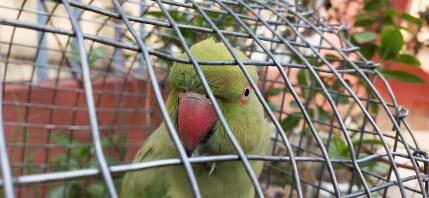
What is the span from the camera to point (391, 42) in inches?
41.8

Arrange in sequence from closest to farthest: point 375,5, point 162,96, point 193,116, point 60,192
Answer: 1. point 193,116
2. point 162,96
3. point 60,192
4. point 375,5

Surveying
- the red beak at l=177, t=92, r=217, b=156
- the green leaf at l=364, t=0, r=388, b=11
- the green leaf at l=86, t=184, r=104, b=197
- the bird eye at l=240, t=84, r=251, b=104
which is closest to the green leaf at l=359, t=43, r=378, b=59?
the green leaf at l=364, t=0, r=388, b=11

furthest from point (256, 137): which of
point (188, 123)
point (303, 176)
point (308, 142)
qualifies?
point (308, 142)

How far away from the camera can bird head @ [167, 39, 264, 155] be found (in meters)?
0.61

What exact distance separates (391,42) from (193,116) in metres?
0.70

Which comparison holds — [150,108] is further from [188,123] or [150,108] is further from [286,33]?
[188,123]

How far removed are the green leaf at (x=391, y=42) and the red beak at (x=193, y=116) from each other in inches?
25.8

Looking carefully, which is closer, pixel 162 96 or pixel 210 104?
pixel 210 104

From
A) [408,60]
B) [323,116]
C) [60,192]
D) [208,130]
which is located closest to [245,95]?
[208,130]

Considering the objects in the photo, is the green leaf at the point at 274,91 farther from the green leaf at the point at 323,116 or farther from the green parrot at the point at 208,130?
the green parrot at the point at 208,130

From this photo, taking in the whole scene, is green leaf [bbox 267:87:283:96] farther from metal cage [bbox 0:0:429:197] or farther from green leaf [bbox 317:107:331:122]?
green leaf [bbox 317:107:331:122]

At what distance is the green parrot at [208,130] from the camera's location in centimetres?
62

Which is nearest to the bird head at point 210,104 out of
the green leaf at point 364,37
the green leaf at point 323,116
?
the green leaf at point 323,116

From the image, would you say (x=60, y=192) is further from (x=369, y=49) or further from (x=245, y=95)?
(x=369, y=49)
